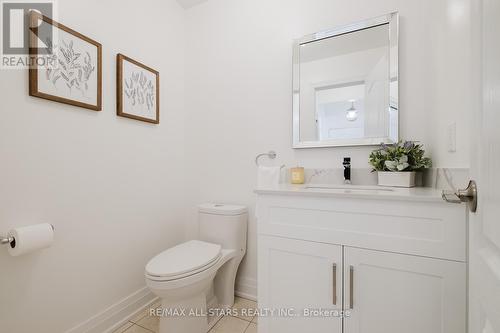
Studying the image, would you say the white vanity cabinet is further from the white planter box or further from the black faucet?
the black faucet

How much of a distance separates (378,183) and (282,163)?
61cm

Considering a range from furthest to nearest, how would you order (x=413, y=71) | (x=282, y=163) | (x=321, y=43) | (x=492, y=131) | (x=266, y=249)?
(x=282, y=163)
(x=321, y=43)
(x=413, y=71)
(x=266, y=249)
(x=492, y=131)

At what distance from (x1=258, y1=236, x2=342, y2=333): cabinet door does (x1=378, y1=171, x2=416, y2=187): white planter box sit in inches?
19.7

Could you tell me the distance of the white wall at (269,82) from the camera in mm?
1113

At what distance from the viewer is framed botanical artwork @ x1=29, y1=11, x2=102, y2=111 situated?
1.10 m

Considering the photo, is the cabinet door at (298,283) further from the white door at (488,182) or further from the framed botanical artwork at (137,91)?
the framed botanical artwork at (137,91)

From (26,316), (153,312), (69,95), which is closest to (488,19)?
(69,95)

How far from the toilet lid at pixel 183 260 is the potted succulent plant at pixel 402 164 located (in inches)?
41.6

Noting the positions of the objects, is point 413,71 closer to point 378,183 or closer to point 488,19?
point 378,183

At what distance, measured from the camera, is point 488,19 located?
18.0 inches

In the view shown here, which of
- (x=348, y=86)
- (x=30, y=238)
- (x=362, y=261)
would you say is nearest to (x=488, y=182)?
(x=362, y=261)

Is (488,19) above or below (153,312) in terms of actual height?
above

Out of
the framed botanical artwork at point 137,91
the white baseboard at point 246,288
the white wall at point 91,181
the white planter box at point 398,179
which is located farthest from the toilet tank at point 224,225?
the white planter box at point 398,179

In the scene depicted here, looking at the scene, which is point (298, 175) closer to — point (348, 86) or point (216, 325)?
point (348, 86)
